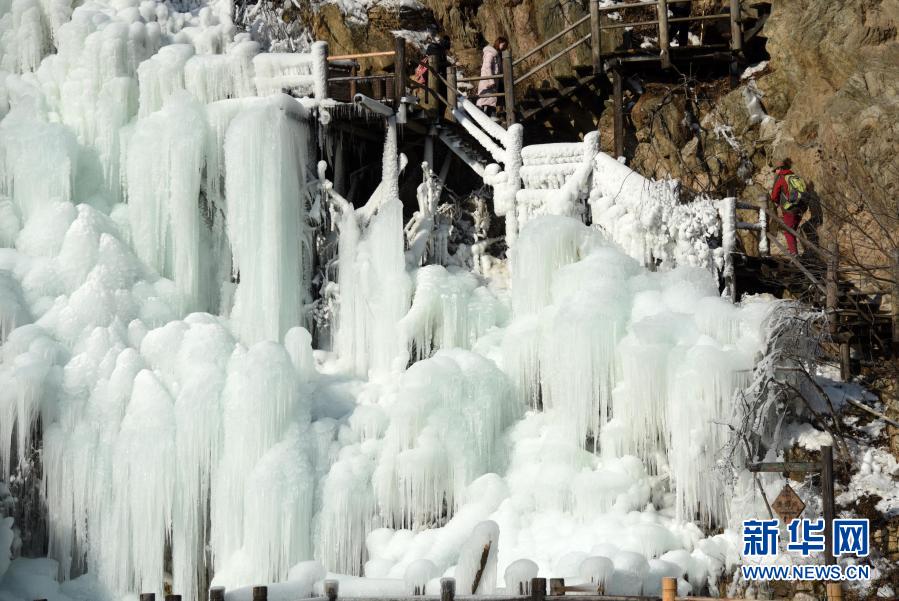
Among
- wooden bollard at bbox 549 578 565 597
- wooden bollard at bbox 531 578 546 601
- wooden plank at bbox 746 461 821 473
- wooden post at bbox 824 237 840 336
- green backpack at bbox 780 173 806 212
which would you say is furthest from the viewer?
green backpack at bbox 780 173 806 212

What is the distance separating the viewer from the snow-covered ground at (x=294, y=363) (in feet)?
55.9

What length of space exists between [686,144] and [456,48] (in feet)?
15.4

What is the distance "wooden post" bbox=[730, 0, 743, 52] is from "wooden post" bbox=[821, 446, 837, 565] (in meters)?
8.19

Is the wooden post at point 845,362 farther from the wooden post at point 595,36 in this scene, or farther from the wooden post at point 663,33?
the wooden post at point 595,36

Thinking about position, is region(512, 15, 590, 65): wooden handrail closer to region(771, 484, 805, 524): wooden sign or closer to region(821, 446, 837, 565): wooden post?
region(821, 446, 837, 565): wooden post

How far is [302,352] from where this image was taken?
18875mm

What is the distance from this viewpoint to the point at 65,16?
68.0 feet

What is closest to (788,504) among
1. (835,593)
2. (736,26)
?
(835,593)

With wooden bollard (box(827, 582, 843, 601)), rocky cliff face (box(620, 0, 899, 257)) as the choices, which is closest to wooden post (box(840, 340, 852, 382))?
rocky cliff face (box(620, 0, 899, 257))

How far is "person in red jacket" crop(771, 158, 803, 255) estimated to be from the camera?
20031 mm

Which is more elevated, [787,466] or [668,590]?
[787,466]

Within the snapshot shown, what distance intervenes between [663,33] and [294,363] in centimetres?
752

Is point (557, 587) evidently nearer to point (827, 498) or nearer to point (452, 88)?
point (827, 498)

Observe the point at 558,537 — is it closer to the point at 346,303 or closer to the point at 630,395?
the point at 630,395
